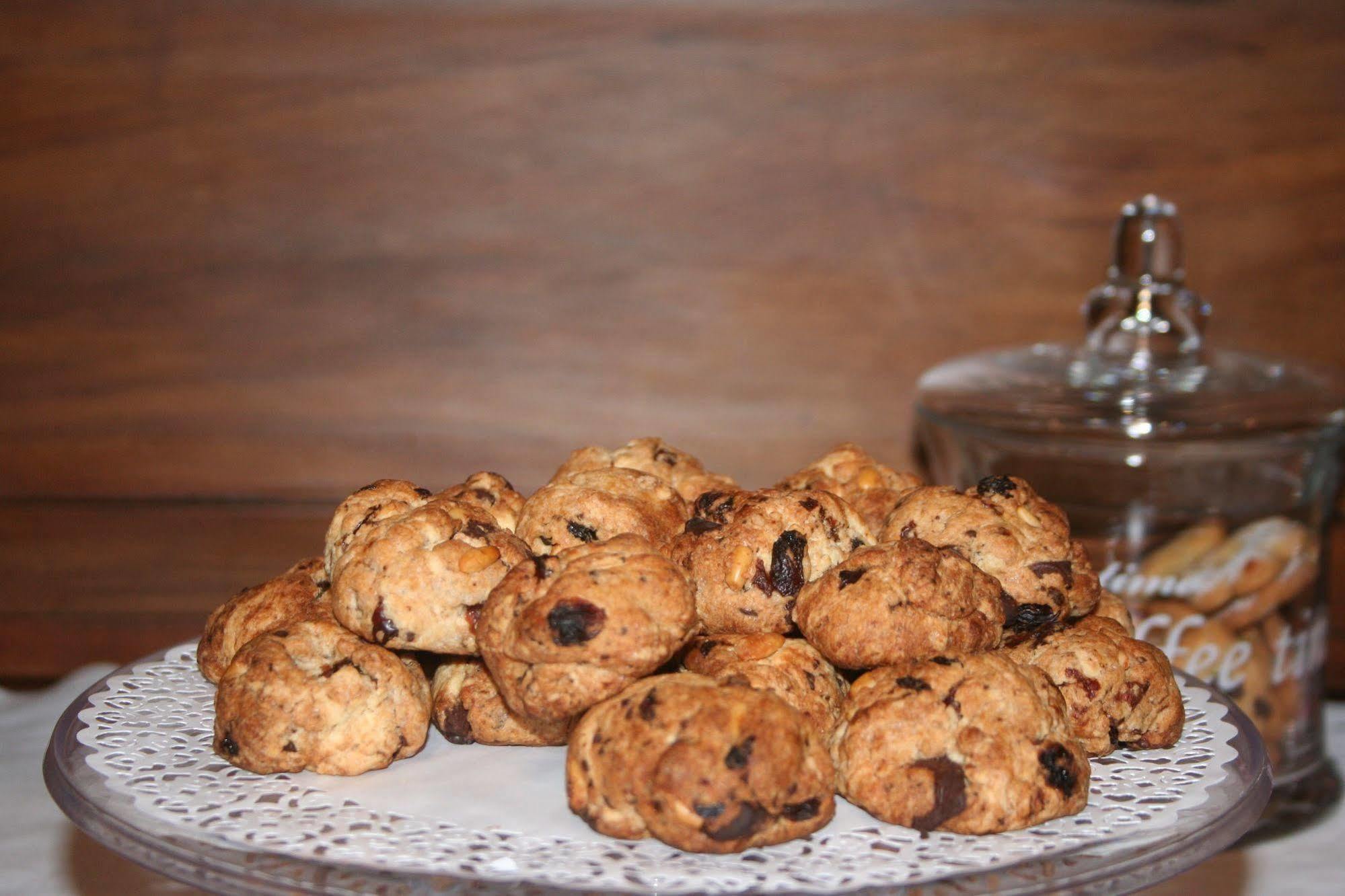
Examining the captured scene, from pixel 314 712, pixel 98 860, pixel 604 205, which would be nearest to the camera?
pixel 314 712

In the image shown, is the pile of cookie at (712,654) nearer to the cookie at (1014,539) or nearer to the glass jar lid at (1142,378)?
→ the cookie at (1014,539)

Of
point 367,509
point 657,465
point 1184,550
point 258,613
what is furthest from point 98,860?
point 1184,550

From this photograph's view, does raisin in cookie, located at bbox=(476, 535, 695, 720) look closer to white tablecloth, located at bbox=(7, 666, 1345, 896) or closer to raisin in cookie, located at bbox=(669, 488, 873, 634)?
raisin in cookie, located at bbox=(669, 488, 873, 634)

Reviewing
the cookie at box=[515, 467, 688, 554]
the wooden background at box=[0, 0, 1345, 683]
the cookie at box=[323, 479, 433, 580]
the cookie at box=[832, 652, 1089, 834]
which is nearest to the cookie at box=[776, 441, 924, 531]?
the cookie at box=[515, 467, 688, 554]

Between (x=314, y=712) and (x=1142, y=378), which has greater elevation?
(x=1142, y=378)

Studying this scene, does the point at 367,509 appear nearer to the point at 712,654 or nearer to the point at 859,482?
the point at 712,654
